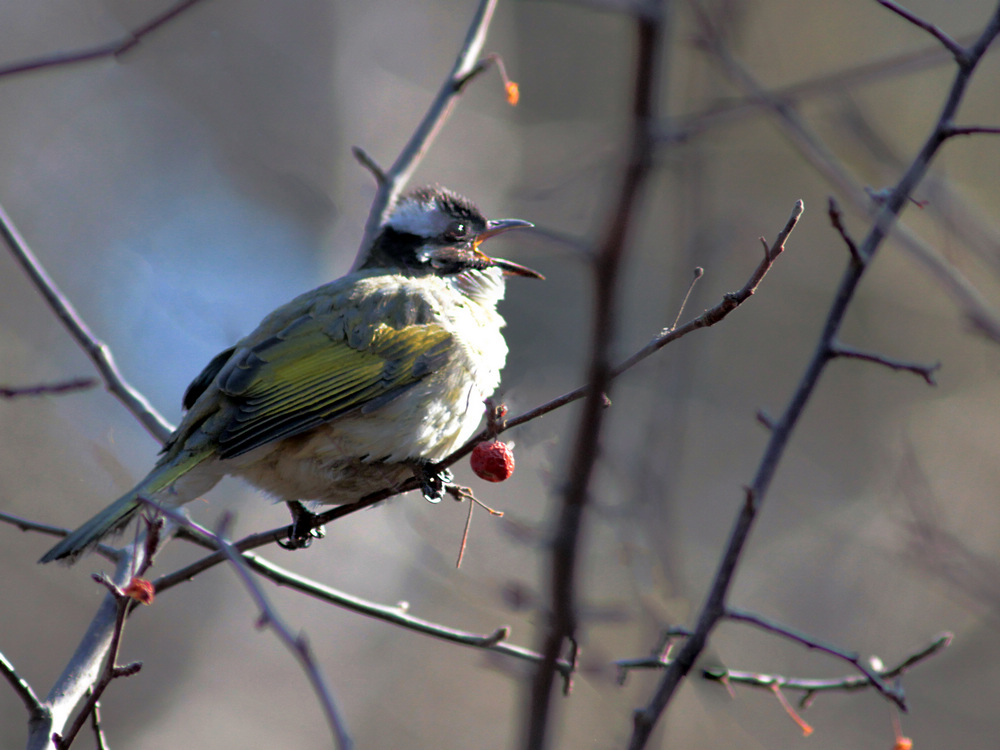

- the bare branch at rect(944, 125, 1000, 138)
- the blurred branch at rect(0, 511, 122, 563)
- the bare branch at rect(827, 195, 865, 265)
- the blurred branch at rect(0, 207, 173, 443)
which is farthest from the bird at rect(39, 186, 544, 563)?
the bare branch at rect(944, 125, 1000, 138)

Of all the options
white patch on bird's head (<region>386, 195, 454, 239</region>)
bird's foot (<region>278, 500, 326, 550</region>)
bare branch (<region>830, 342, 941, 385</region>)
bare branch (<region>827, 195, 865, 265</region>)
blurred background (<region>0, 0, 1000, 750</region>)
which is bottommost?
blurred background (<region>0, 0, 1000, 750</region>)

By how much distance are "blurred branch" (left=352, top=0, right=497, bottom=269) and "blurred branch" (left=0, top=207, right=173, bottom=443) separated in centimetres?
146

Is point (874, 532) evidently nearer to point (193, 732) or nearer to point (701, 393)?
point (701, 393)

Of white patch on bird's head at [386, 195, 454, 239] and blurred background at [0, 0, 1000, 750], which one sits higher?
white patch on bird's head at [386, 195, 454, 239]

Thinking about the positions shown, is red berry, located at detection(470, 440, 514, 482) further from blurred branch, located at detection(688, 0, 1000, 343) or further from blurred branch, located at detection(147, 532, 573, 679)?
blurred branch, located at detection(688, 0, 1000, 343)

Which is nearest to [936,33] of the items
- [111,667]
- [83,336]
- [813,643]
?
[813,643]

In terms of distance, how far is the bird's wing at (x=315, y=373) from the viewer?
390 centimetres

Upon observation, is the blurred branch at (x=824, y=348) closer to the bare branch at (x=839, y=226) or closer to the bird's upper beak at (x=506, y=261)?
the bare branch at (x=839, y=226)

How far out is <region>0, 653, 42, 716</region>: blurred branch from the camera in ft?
8.46

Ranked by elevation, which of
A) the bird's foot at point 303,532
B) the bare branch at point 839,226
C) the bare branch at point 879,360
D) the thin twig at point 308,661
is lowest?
the bird's foot at point 303,532

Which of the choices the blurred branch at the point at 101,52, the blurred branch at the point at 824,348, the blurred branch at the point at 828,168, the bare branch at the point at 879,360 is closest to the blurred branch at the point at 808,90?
the blurred branch at the point at 828,168

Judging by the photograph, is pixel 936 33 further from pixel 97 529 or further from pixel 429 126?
pixel 97 529

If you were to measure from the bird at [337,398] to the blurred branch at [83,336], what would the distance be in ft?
0.71

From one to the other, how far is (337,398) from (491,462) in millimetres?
1155
